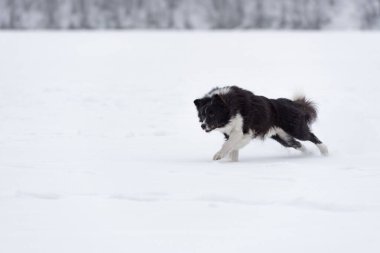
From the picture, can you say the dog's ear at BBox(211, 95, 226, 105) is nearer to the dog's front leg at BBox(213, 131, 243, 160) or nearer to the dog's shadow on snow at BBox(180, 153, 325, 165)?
the dog's front leg at BBox(213, 131, 243, 160)

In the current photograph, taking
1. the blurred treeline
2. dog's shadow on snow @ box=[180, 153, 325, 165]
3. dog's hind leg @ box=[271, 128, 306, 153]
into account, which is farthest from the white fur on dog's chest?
the blurred treeline

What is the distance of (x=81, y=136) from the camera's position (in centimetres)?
1162

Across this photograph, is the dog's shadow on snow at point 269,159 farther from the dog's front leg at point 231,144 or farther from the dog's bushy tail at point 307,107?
the dog's bushy tail at point 307,107

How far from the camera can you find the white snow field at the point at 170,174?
4633mm

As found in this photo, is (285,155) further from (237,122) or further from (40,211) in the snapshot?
(40,211)

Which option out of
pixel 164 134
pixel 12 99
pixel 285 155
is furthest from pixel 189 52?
pixel 285 155

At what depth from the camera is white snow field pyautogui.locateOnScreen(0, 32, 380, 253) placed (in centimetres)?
463

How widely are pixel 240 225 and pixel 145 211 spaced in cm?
85

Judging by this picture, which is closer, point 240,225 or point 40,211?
point 240,225

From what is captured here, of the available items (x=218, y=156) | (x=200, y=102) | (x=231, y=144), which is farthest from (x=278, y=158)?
(x=200, y=102)

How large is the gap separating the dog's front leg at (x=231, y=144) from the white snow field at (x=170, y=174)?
33 cm

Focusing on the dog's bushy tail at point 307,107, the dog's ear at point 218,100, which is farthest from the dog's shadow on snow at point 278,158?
the dog's ear at point 218,100

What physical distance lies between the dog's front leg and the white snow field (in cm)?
33

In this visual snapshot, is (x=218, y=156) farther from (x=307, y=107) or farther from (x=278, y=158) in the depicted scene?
(x=307, y=107)
